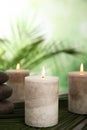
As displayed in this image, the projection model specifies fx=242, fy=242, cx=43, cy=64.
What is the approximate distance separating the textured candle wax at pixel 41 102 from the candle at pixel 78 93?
0.12 metres

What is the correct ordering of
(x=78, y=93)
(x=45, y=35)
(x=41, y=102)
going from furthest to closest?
(x=45, y=35)
(x=78, y=93)
(x=41, y=102)

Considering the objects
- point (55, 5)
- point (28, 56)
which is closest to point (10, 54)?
point (28, 56)

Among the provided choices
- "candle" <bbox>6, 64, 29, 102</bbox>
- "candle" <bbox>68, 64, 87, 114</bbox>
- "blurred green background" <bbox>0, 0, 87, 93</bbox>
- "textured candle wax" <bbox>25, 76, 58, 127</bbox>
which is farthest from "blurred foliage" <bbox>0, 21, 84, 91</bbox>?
"textured candle wax" <bbox>25, 76, 58, 127</bbox>

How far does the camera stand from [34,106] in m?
0.55

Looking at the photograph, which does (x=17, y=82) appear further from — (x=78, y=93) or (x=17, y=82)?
(x=78, y=93)

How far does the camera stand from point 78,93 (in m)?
0.66

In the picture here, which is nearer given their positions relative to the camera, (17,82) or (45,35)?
A: (17,82)

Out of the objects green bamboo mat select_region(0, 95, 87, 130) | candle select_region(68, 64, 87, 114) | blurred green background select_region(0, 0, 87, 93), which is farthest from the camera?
blurred green background select_region(0, 0, 87, 93)

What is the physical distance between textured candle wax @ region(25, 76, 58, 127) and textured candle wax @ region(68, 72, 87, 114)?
12cm

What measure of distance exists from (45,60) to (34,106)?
759 millimetres

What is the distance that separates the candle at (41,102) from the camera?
542 mm

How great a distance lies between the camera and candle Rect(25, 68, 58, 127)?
54 centimetres

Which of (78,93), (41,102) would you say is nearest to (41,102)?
(41,102)

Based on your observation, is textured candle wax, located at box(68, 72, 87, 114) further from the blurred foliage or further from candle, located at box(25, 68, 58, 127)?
the blurred foliage
